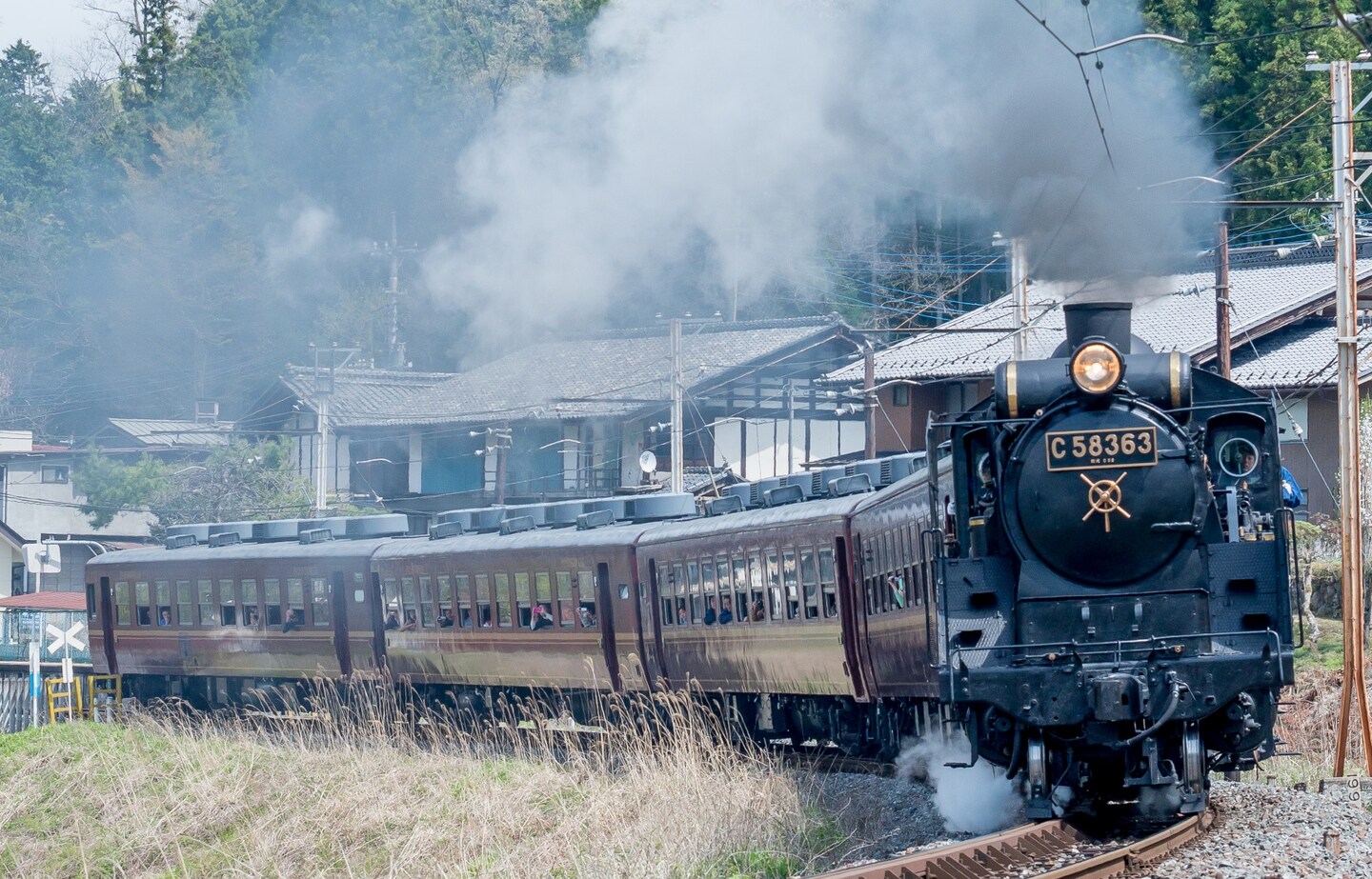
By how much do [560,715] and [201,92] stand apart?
32.9 metres

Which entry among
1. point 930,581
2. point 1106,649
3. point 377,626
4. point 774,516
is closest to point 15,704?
point 377,626

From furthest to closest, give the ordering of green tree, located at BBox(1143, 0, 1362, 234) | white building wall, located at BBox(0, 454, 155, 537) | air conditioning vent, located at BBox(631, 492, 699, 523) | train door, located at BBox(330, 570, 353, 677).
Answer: white building wall, located at BBox(0, 454, 155, 537)
train door, located at BBox(330, 570, 353, 677)
green tree, located at BBox(1143, 0, 1362, 234)
air conditioning vent, located at BBox(631, 492, 699, 523)

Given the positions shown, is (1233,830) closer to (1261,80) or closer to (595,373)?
(1261,80)

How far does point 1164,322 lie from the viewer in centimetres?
2658

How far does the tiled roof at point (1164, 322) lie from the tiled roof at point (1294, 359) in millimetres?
470

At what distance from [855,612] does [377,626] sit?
8.53 m

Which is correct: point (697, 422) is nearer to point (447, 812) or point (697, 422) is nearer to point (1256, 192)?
point (1256, 192)

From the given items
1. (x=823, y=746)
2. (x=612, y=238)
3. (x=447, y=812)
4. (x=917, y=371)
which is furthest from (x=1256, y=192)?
(x=447, y=812)

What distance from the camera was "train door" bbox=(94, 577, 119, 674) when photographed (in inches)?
963

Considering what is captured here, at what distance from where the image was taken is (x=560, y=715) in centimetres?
1744

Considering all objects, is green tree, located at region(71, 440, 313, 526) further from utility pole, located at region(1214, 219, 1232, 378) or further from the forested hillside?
utility pole, located at region(1214, 219, 1232, 378)

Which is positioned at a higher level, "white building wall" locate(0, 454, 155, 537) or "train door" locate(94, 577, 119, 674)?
"white building wall" locate(0, 454, 155, 537)

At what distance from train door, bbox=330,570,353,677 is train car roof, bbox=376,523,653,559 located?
728mm

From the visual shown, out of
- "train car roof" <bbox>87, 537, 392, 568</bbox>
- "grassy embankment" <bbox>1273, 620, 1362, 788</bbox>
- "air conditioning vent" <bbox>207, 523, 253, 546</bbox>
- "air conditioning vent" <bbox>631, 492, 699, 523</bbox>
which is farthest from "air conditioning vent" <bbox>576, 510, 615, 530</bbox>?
"grassy embankment" <bbox>1273, 620, 1362, 788</bbox>
